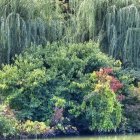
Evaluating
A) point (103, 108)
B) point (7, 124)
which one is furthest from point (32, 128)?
point (103, 108)

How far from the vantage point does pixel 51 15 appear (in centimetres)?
2656

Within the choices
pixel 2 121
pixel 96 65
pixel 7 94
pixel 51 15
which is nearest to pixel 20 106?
pixel 7 94

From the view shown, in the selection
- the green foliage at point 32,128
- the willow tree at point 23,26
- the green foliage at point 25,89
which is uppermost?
the willow tree at point 23,26

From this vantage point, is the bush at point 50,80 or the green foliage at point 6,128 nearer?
the green foliage at point 6,128

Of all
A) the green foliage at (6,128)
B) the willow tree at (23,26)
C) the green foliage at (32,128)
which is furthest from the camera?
the willow tree at (23,26)

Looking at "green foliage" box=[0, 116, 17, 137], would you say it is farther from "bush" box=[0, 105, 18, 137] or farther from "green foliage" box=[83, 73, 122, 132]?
"green foliage" box=[83, 73, 122, 132]

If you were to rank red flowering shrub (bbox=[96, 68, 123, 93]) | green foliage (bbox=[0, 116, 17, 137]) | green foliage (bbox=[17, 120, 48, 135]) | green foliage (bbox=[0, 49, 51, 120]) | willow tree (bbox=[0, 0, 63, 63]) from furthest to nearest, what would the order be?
willow tree (bbox=[0, 0, 63, 63]) < red flowering shrub (bbox=[96, 68, 123, 93]) < green foliage (bbox=[0, 49, 51, 120]) < green foliage (bbox=[17, 120, 48, 135]) < green foliage (bbox=[0, 116, 17, 137])

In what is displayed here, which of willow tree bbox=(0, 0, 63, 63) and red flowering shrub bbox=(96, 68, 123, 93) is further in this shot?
willow tree bbox=(0, 0, 63, 63)

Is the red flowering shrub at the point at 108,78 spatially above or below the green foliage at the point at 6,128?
above

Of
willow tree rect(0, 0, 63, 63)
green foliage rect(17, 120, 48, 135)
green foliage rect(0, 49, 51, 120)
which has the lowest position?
green foliage rect(17, 120, 48, 135)

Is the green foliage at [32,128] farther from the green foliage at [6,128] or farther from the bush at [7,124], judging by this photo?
the green foliage at [6,128]

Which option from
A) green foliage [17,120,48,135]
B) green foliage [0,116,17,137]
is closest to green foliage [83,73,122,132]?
green foliage [17,120,48,135]

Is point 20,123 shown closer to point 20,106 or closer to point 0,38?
point 20,106

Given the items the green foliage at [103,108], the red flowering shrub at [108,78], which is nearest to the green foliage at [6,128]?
the green foliage at [103,108]
